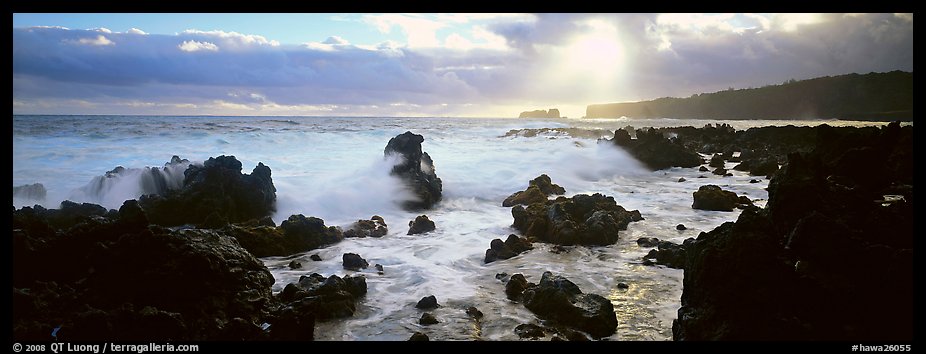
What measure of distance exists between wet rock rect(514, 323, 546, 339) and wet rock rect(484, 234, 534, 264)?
2.84 m

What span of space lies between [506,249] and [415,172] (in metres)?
6.44

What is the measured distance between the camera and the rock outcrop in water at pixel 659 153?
73.2 ft

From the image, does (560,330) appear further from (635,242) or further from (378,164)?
(378,164)

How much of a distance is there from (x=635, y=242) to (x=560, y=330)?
14.7 feet

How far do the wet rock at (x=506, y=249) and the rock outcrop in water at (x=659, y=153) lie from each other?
15.9 meters

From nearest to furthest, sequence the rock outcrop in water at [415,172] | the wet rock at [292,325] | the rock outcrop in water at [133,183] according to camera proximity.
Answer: the wet rock at [292,325], the rock outcrop in water at [133,183], the rock outcrop in water at [415,172]

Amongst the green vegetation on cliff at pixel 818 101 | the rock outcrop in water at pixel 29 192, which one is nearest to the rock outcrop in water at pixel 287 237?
the rock outcrop in water at pixel 29 192

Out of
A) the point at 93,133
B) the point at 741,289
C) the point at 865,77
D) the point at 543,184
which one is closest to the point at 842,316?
the point at 741,289

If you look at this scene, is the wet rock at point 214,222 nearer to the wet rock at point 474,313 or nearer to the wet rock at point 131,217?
the wet rock at point 131,217

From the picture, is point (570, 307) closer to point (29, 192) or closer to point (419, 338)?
point (419, 338)

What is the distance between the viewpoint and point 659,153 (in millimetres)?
22922

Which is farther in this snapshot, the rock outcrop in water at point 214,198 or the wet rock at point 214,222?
the rock outcrop in water at point 214,198

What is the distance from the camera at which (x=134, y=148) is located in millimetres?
27312

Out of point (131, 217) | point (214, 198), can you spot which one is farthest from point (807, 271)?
point (214, 198)
